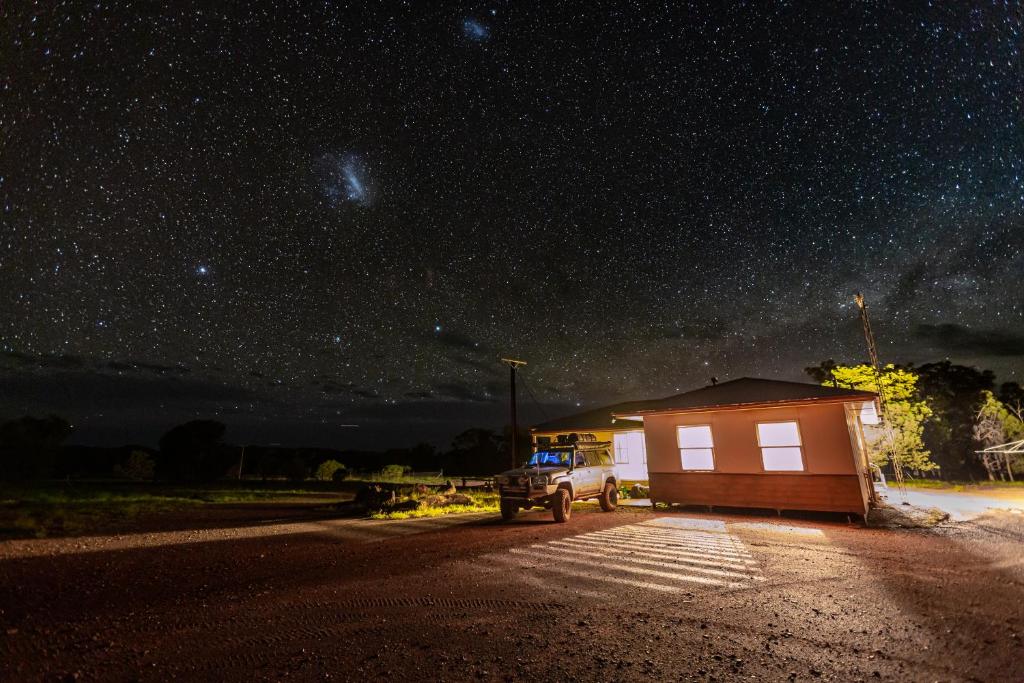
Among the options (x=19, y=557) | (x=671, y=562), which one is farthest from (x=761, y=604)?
(x=19, y=557)

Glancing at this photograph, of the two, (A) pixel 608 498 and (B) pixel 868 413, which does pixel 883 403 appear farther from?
(A) pixel 608 498

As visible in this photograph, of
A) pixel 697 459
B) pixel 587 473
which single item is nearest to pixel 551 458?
pixel 587 473

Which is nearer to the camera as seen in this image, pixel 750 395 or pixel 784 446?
pixel 784 446

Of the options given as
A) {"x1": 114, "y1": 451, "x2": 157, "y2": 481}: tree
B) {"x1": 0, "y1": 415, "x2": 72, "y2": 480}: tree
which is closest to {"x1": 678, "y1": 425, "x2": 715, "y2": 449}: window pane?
{"x1": 114, "y1": 451, "x2": 157, "y2": 481}: tree

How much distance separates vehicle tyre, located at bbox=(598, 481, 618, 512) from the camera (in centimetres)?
1421

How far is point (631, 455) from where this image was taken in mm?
21844

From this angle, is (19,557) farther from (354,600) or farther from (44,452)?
(44,452)

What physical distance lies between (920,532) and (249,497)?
2943 cm

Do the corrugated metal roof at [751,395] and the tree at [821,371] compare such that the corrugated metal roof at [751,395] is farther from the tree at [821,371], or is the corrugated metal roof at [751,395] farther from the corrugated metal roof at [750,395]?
the tree at [821,371]

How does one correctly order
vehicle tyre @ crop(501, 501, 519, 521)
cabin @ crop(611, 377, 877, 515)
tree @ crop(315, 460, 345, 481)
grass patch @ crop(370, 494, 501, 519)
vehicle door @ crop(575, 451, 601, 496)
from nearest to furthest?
cabin @ crop(611, 377, 877, 515) < vehicle tyre @ crop(501, 501, 519, 521) < vehicle door @ crop(575, 451, 601, 496) < grass patch @ crop(370, 494, 501, 519) < tree @ crop(315, 460, 345, 481)

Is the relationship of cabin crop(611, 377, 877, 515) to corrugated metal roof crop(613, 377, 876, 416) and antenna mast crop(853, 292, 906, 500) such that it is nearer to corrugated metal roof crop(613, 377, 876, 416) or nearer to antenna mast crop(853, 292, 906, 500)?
corrugated metal roof crop(613, 377, 876, 416)

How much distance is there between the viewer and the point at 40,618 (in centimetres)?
530

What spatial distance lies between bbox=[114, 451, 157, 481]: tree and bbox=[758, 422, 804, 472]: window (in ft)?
207

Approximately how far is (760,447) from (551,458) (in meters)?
6.05
